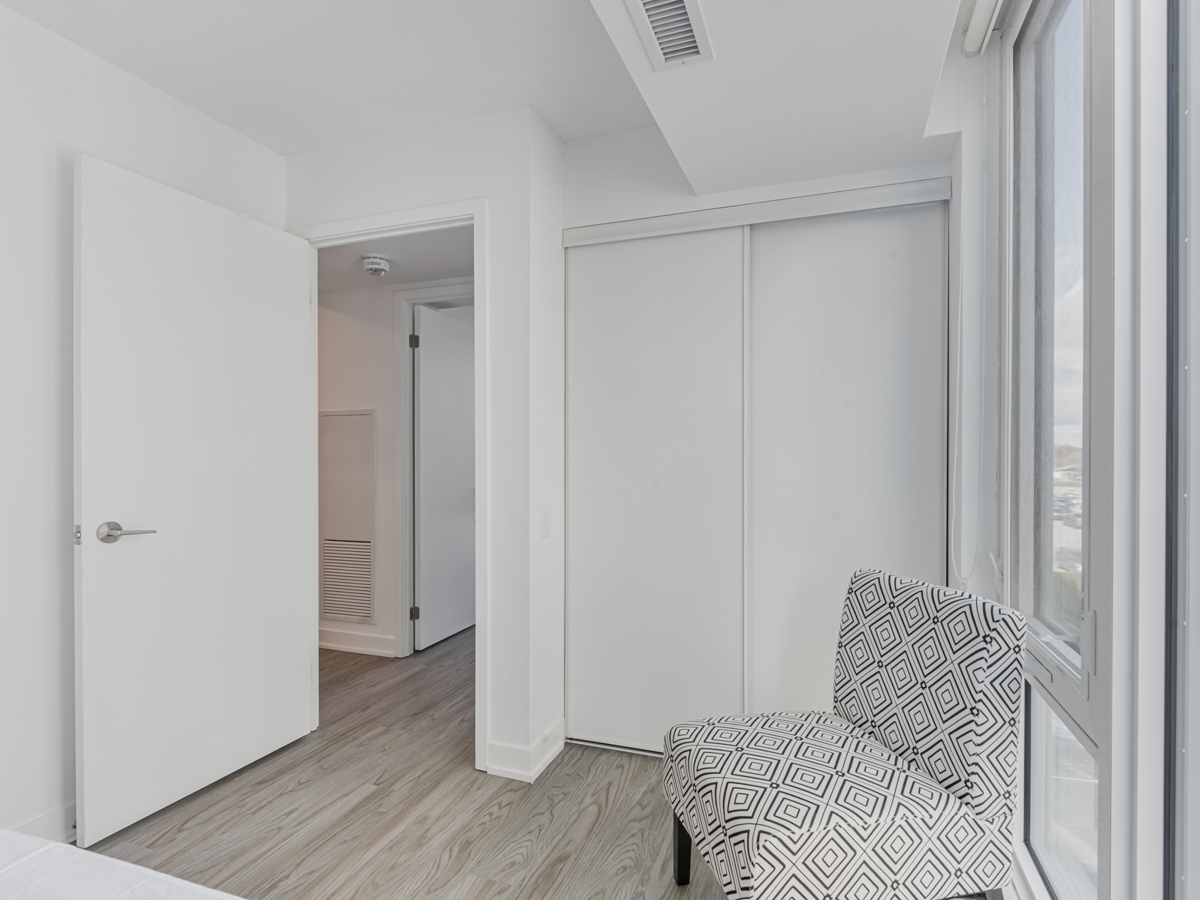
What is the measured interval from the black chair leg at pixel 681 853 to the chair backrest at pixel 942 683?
0.55 metres

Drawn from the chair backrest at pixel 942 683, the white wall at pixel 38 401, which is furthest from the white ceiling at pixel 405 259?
the chair backrest at pixel 942 683

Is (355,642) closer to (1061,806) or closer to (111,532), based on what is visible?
(111,532)

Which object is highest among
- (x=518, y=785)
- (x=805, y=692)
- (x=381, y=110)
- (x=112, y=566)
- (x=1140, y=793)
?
(x=381, y=110)

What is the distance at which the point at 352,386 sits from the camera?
4.02m

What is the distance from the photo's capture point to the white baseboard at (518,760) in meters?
2.40

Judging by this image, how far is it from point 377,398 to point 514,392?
1838mm

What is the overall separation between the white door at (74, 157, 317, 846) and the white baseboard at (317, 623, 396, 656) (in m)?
1.08

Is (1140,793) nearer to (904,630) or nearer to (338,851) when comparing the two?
(904,630)

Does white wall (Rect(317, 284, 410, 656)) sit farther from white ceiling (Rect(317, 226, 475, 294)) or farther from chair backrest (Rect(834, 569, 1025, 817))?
chair backrest (Rect(834, 569, 1025, 817))

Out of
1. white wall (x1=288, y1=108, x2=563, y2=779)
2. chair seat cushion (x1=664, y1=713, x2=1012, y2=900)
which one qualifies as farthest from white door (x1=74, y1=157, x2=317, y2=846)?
chair seat cushion (x1=664, y1=713, x2=1012, y2=900)

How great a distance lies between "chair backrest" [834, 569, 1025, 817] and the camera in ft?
4.70

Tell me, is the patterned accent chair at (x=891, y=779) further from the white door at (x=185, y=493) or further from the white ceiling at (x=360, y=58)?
the white ceiling at (x=360, y=58)

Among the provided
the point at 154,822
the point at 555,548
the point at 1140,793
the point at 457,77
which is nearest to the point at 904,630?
the point at 1140,793

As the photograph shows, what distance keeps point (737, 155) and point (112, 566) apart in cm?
238
